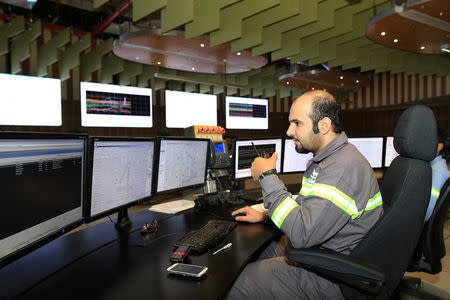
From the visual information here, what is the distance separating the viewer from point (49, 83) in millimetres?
4004

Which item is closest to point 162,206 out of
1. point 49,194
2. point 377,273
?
point 49,194

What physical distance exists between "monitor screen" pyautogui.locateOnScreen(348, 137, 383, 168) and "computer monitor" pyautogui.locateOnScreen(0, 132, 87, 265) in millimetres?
3232

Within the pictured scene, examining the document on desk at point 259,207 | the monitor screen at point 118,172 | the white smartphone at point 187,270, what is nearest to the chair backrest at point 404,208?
the white smartphone at point 187,270

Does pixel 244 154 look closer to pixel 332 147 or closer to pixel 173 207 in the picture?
pixel 173 207

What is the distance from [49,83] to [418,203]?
4371 mm

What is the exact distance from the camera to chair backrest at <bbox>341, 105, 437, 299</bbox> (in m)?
1.13

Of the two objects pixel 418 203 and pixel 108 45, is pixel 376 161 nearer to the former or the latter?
pixel 418 203

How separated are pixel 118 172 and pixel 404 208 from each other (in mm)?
1227

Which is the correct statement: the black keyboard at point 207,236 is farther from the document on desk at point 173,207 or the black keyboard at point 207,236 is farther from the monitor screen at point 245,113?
the monitor screen at point 245,113

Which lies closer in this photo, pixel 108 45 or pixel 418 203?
pixel 418 203

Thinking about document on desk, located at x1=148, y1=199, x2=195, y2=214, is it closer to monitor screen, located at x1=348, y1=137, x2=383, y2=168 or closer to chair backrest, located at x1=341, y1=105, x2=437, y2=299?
chair backrest, located at x1=341, y1=105, x2=437, y2=299

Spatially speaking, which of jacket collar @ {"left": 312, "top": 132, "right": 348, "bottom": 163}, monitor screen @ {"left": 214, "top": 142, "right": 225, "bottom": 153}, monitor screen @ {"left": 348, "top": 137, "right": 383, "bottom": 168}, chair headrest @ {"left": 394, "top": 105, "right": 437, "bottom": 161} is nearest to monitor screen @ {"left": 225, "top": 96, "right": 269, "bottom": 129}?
monitor screen @ {"left": 348, "top": 137, "right": 383, "bottom": 168}

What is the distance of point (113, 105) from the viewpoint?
4461 mm

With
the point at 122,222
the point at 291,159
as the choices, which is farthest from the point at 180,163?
the point at 291,159
